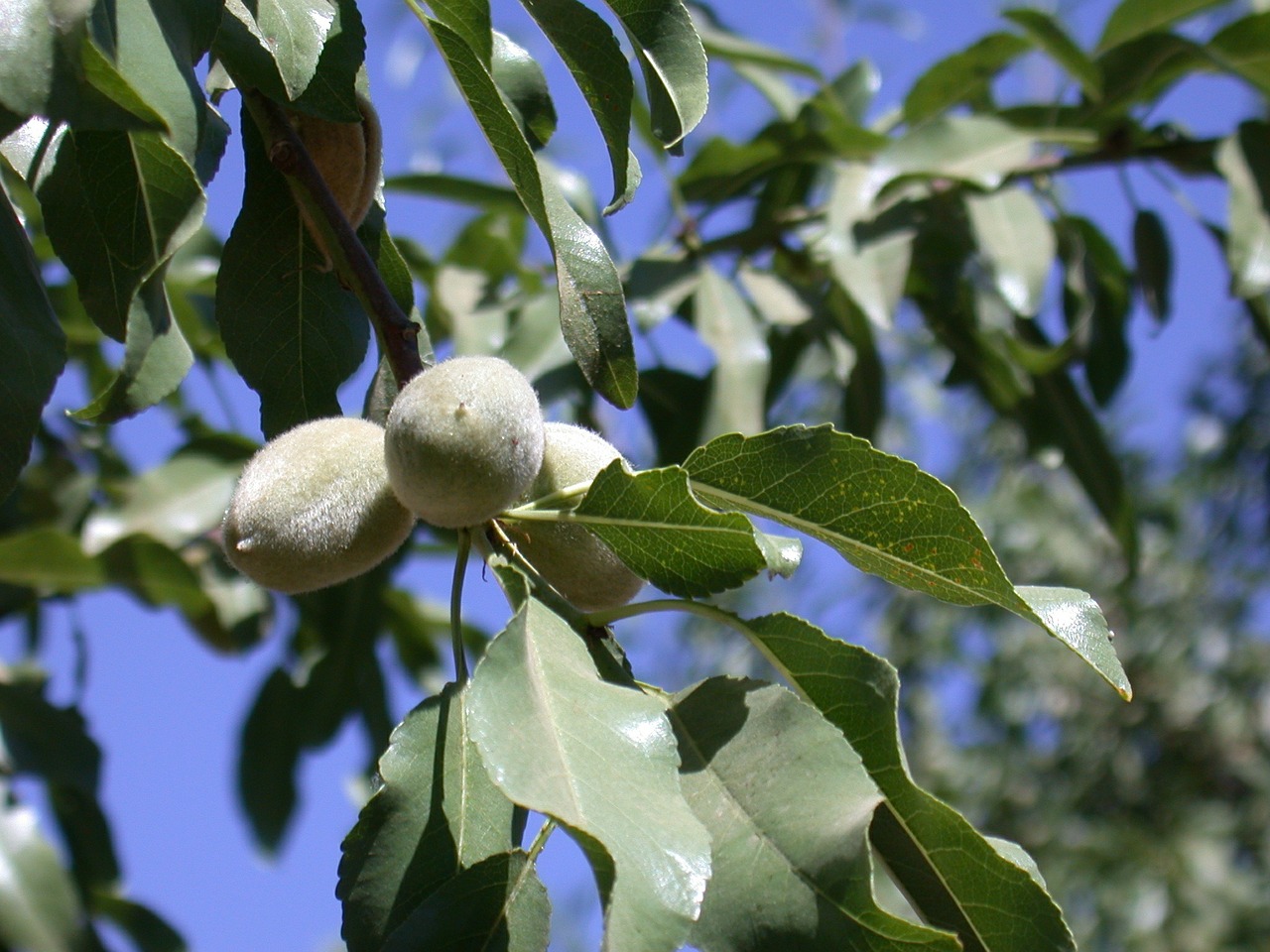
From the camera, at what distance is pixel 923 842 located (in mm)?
881

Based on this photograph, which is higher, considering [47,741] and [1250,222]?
[1250,222]

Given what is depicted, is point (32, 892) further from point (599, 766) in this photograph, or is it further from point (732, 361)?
point (599, 766)

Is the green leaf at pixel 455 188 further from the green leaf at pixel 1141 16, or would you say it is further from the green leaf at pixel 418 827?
the green leaf at pixel 418 827

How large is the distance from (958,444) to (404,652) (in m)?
3.30

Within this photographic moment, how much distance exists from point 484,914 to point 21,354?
0.44 m

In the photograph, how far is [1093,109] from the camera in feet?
7.04

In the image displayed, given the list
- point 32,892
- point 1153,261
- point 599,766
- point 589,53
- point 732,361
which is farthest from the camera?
point 1153,261

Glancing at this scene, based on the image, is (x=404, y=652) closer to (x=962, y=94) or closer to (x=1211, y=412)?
(x=962, y=94)

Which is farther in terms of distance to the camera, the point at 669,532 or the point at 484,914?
the point at 669,532

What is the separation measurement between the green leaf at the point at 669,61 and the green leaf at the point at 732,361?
0.85 m

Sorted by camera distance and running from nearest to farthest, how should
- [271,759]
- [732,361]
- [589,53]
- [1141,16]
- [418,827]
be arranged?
1. [418,827]
2. [589,53]
3. [732,361]
4. [1141,16]
5. [271,759]

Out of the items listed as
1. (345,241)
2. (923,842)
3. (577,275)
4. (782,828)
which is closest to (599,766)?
(782,828)

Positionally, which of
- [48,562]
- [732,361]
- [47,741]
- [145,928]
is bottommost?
[145,928]

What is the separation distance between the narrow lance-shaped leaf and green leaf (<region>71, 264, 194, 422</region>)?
1.40 feet
